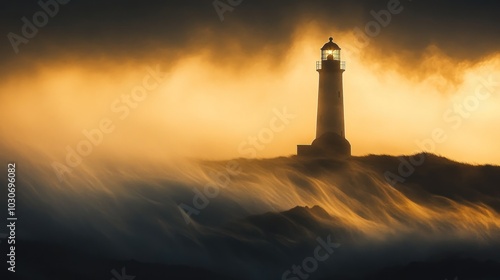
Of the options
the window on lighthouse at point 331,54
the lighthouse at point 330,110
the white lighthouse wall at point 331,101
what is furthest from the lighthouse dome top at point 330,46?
the white lighthouse wall at point 331,101

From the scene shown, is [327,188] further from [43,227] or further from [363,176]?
[43,227]

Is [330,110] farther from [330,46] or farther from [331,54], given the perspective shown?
[330,46]

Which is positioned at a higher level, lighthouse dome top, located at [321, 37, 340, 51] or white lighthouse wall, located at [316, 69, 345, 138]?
lighthouse dome top, located at [321, 37, 340, 51]

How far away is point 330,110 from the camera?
274ft

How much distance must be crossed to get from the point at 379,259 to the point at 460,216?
12714 millimetres

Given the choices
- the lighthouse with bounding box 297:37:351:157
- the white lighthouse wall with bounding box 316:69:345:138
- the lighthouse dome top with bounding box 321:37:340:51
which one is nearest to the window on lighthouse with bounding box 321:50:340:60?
the lighthouse with bounding box 297:37:351:157

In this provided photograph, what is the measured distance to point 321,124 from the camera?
3314 inches

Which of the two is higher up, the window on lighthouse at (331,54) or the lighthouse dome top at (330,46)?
the lighthouse dome top at (330,46)

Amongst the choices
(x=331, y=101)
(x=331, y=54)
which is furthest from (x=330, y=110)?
(x=331, y=54)

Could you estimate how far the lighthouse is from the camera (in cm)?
8369

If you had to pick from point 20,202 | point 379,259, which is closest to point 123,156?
point 20,202

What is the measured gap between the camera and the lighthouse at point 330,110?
83688 mm

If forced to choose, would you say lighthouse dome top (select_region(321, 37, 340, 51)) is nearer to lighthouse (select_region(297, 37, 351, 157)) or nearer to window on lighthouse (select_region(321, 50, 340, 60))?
window on lighthouse (select_region(321, 50, 340, 60))

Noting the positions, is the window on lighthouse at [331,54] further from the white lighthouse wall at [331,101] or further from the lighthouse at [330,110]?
the white lighthouse wall at [331,101]
